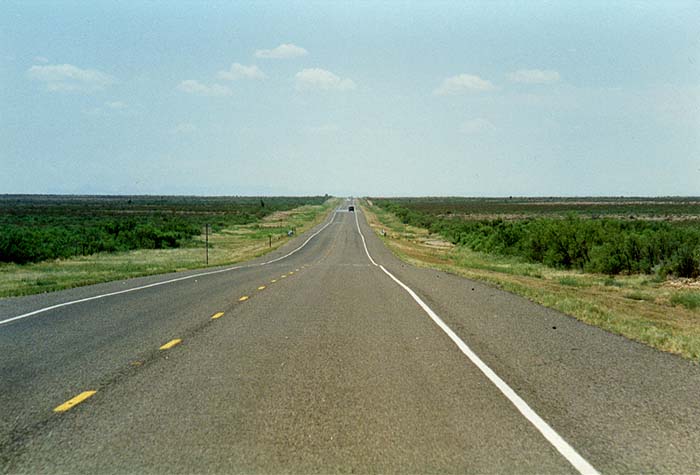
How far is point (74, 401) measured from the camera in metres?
6.29

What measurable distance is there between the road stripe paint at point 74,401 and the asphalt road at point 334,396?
93mm

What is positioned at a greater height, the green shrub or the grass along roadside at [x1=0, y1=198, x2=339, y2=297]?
the green shrub

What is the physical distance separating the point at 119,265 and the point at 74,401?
108 ft

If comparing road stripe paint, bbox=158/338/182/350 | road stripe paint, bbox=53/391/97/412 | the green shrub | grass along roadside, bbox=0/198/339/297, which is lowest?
grass along roadside, bbox=0/198/339/297

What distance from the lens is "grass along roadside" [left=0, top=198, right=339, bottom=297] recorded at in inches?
853

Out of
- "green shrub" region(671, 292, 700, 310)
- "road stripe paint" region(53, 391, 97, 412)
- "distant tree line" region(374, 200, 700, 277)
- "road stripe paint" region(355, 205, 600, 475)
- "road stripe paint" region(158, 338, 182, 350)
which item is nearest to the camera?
"road stripe paint" region(355, 205, 600, 475)

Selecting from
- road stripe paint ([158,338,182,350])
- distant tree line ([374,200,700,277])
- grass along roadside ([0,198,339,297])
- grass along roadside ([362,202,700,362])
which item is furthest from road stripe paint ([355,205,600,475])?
distant tree line ([374,200,700,277])

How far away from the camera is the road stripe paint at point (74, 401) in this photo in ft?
19.8

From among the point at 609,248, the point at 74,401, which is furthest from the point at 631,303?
the point at 74,401

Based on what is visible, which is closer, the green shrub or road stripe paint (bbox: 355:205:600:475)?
road stripe paint (bbox: 355:205:600:475)

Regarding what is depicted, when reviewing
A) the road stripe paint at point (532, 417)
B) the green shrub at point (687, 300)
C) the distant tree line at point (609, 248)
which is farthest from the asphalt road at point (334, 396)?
the distant tree line at point (609, 248)

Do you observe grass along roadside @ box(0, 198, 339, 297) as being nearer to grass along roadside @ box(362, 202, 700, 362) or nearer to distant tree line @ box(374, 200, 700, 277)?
grass along roadside @ box(362, 202, 700, 362)

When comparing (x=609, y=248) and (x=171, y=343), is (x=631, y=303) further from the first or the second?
(x=171, y=343)

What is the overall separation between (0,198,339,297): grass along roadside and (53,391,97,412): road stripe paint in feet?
39.5
